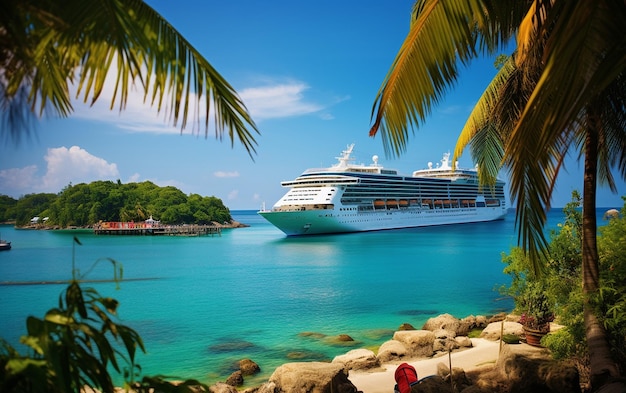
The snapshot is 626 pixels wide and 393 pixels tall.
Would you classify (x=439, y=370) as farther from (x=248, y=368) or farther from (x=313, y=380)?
(x=248, y=368)

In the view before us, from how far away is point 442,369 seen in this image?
7387mm

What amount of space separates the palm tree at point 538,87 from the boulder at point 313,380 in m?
3.33

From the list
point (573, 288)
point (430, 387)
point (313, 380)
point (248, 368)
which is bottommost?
point (248, 368)

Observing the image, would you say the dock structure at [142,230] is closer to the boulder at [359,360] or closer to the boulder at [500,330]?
the boulder at [500,330]

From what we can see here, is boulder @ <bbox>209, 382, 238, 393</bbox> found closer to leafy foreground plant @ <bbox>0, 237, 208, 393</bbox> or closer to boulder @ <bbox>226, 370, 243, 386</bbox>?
boulder @ <bbox>226, 370, 243, 386</bbox>

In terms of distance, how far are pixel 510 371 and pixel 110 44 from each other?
6.07 m

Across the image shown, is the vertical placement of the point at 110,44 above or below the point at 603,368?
above

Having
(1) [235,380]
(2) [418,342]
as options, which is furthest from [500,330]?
(1) [235,380]

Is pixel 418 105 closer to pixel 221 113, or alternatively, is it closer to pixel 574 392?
pixel 221 113

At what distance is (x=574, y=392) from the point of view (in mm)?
5305

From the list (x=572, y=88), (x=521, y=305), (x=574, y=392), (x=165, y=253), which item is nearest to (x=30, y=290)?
(x=165, y=253)

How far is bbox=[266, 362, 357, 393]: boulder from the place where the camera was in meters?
6.61

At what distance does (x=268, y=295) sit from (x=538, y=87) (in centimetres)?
1813

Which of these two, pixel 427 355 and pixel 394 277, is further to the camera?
pixel 394 277
